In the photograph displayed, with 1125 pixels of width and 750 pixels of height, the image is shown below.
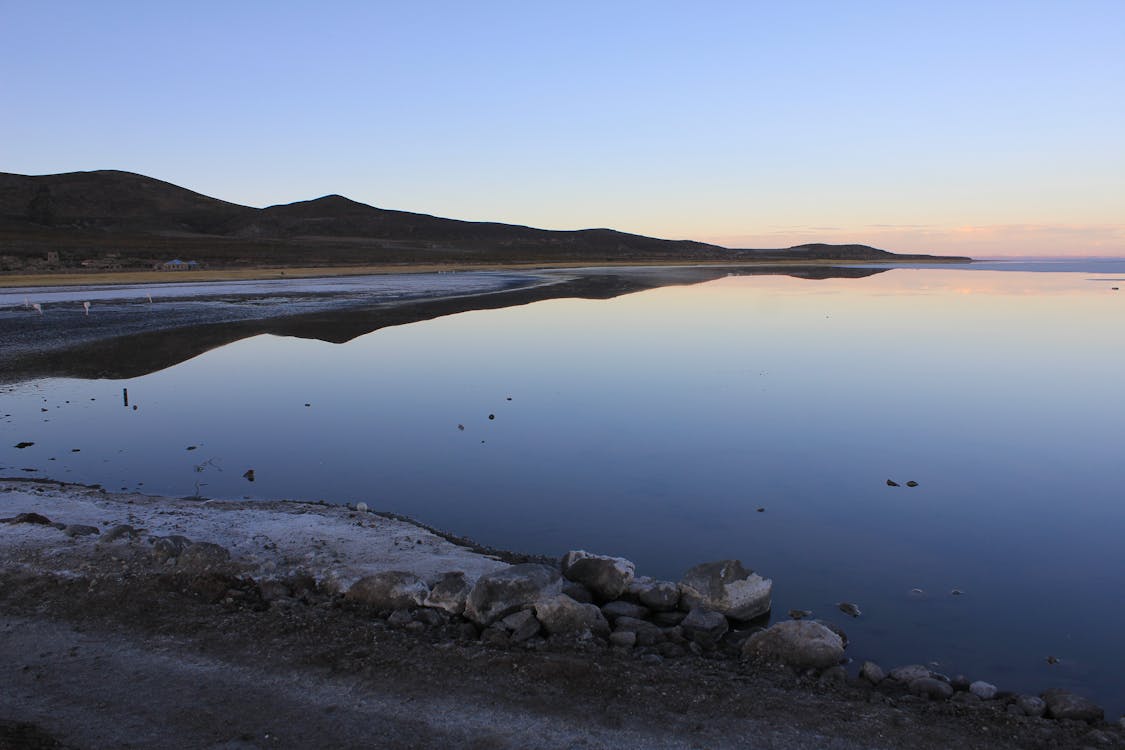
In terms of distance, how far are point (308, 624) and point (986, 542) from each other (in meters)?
6.29

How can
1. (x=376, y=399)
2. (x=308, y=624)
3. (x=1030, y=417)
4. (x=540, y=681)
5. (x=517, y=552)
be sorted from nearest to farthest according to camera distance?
(x=540, y=681) → (x=308, y=624) → (x=517, y=552) → (x=1030, y=417) → (x=376, y=399)

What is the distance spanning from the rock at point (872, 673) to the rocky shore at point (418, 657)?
0.01m

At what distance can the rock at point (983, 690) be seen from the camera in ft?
16.0

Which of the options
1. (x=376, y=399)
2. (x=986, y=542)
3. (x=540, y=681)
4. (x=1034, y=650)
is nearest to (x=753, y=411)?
(x=986, y=542)

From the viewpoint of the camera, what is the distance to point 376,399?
14344 mm

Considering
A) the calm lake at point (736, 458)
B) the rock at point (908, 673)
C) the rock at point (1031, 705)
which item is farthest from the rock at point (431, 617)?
the rock at point (1031, 705)

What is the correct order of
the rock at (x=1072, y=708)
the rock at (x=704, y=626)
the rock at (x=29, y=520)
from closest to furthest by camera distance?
the rock at (x=1072, y=708)
the rock at (x=704, y=626)
the rock at (x=29, y=520)

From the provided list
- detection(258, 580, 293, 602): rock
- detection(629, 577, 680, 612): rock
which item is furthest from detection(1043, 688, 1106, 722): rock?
detection(258, 580, 293, 602): rock

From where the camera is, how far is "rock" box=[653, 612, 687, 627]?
6.00m

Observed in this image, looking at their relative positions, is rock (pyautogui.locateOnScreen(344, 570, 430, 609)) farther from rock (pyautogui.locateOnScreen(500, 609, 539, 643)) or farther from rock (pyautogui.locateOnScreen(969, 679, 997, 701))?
rock (pyautogui.locateOnScreen(969, 679, 997, 701))

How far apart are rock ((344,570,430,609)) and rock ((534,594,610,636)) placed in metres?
0.94

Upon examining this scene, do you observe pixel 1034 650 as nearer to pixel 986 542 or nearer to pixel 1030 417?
pixel 986 542

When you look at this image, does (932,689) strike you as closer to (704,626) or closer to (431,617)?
(704,626)

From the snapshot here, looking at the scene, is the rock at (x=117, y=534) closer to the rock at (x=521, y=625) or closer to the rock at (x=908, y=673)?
the rock at (x=521, y=625)
